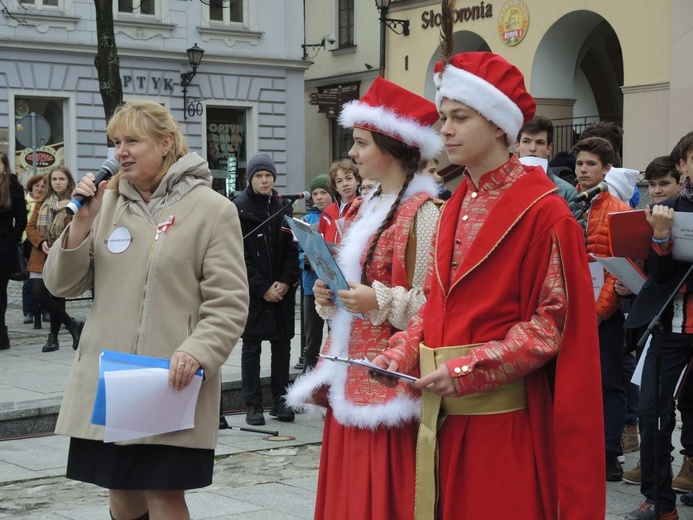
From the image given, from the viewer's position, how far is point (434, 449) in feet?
11.0

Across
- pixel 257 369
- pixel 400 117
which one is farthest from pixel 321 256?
pixel 257 369

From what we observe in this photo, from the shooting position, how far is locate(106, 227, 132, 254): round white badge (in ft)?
13.4

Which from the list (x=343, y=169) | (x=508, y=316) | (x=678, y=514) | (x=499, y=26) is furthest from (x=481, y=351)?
(x=499, y=26)

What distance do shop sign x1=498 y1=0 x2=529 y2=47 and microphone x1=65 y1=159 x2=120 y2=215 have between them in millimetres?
20774

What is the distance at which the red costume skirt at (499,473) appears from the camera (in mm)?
3232

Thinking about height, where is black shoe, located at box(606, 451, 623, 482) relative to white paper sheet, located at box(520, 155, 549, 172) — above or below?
below

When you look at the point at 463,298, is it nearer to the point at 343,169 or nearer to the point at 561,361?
the point at 561,361

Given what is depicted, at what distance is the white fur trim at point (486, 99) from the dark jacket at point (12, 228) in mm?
8829

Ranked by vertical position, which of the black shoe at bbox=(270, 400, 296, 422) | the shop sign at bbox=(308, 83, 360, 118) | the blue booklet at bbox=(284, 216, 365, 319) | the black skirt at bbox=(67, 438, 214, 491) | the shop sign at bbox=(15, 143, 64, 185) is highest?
the shop sign at bbox=(308, 83, 360, 118)

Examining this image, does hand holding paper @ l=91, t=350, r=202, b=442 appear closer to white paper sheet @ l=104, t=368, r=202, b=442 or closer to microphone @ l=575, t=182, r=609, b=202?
white paper sheet @ l=104, t=368, r=202, b=442

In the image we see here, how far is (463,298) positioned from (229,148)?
26.0 meters

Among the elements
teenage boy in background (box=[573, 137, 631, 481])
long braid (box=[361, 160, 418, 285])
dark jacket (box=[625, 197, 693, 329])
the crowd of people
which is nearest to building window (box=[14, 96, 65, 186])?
teenage boy in background (box=[573, 137, 631, 481])

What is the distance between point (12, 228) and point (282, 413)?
4.57 meters

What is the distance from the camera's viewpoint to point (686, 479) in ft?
20.4
